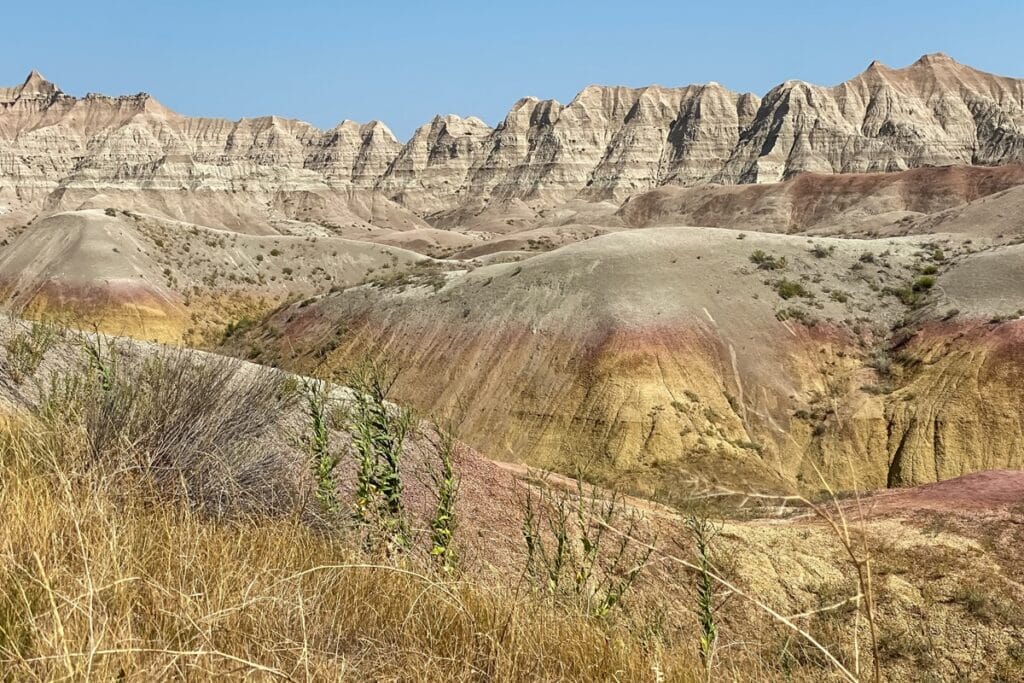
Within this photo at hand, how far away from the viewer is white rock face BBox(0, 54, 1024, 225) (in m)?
151

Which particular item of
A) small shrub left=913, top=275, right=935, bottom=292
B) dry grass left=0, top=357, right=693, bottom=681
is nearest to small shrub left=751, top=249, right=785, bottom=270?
small shrub left=913, top=275, right=935, bottom=292

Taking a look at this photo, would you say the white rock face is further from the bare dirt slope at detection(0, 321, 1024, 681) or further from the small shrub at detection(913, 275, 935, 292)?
the bare dirt slope at detection(0, 321, 1024, 681)

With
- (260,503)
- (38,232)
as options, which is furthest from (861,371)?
(38,232)

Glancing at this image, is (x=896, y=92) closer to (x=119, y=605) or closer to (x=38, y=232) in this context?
(x=38, y=232)

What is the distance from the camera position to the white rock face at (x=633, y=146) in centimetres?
15138

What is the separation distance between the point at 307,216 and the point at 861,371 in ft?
451

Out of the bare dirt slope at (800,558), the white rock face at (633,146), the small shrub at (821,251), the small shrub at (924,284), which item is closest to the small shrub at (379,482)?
the bare dirt slope at (800,558)

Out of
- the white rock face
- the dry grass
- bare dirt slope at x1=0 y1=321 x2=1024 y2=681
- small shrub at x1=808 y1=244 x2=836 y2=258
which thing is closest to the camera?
the dry grass

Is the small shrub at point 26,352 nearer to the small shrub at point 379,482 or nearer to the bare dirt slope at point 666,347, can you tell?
the small shrub at point 379,482

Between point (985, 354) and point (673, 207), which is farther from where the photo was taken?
point (673, 207)

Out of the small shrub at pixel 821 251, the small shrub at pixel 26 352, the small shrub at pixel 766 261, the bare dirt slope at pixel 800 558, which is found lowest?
the bare dirt slope at pixel 800 558

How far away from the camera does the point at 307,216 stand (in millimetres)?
157375

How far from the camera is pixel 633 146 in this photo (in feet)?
594

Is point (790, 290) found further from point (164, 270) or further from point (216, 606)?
point (164, 270)
